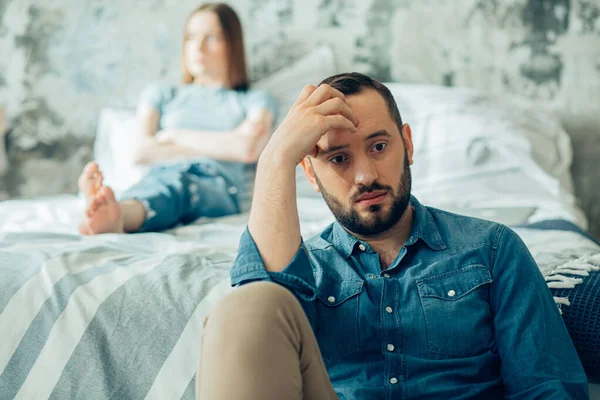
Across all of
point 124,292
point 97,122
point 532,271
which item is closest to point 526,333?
point 532,271

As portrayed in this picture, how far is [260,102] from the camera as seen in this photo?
2.23 m

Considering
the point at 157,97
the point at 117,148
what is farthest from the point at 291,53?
the point at 117,148

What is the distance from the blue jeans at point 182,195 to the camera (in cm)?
173

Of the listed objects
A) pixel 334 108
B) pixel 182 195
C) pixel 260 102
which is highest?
pixel 334 108

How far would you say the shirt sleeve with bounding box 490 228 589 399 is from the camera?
2.85ft

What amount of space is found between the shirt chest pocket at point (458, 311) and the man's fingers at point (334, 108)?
0.86 ft

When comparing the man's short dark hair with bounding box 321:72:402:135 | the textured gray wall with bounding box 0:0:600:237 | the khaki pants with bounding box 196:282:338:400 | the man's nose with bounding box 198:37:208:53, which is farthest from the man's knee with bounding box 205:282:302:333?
the textured gray wall with bounding box 0:0:600:237

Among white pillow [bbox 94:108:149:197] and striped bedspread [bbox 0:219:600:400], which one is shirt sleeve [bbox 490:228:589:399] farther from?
white pillow [bbox 94:108:149:197]

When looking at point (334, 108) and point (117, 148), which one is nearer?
point (334, 108)

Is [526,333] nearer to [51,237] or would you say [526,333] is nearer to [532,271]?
[532,271]

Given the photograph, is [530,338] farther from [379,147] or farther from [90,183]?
[90,183]

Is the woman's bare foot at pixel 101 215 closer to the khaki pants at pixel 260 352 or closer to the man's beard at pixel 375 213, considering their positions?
the man's beard at pixel 375 213

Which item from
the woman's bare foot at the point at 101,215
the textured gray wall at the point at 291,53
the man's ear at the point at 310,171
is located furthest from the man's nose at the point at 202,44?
the man's ear at the point at 310,171

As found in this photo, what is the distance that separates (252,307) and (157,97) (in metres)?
1.63
